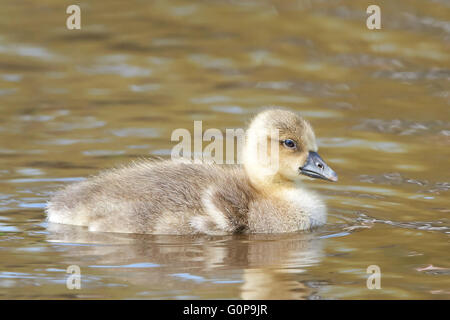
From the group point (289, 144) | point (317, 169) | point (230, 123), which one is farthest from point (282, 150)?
point (230, 123)

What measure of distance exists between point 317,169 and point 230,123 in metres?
2.88

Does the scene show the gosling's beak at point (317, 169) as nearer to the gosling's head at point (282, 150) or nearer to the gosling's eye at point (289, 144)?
the gosling's head at point (282, 150)

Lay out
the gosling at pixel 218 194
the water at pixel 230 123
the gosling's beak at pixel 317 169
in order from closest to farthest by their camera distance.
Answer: the water at pixel 230 123
the gosling at pixel 218 194
the gosling's beak at pixel 317 169

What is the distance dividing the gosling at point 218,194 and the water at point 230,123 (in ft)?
0.46

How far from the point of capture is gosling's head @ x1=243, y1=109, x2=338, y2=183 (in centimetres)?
752

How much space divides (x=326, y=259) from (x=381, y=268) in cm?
35

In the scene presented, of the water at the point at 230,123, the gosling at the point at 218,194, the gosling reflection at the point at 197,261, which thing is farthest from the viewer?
the gosling at the point at 218,194

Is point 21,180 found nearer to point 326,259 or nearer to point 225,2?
point 326,259

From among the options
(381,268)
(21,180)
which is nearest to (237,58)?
(21,180)

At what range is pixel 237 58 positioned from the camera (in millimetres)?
12359

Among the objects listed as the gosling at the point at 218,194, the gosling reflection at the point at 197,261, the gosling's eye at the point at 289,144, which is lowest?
the gosling reflection at the point at 197,261

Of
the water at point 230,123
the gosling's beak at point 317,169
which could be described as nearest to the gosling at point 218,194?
the gosling's beak at point 317,169

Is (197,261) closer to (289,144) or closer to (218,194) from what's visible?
(218,194)

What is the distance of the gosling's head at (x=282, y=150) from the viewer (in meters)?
7.52
